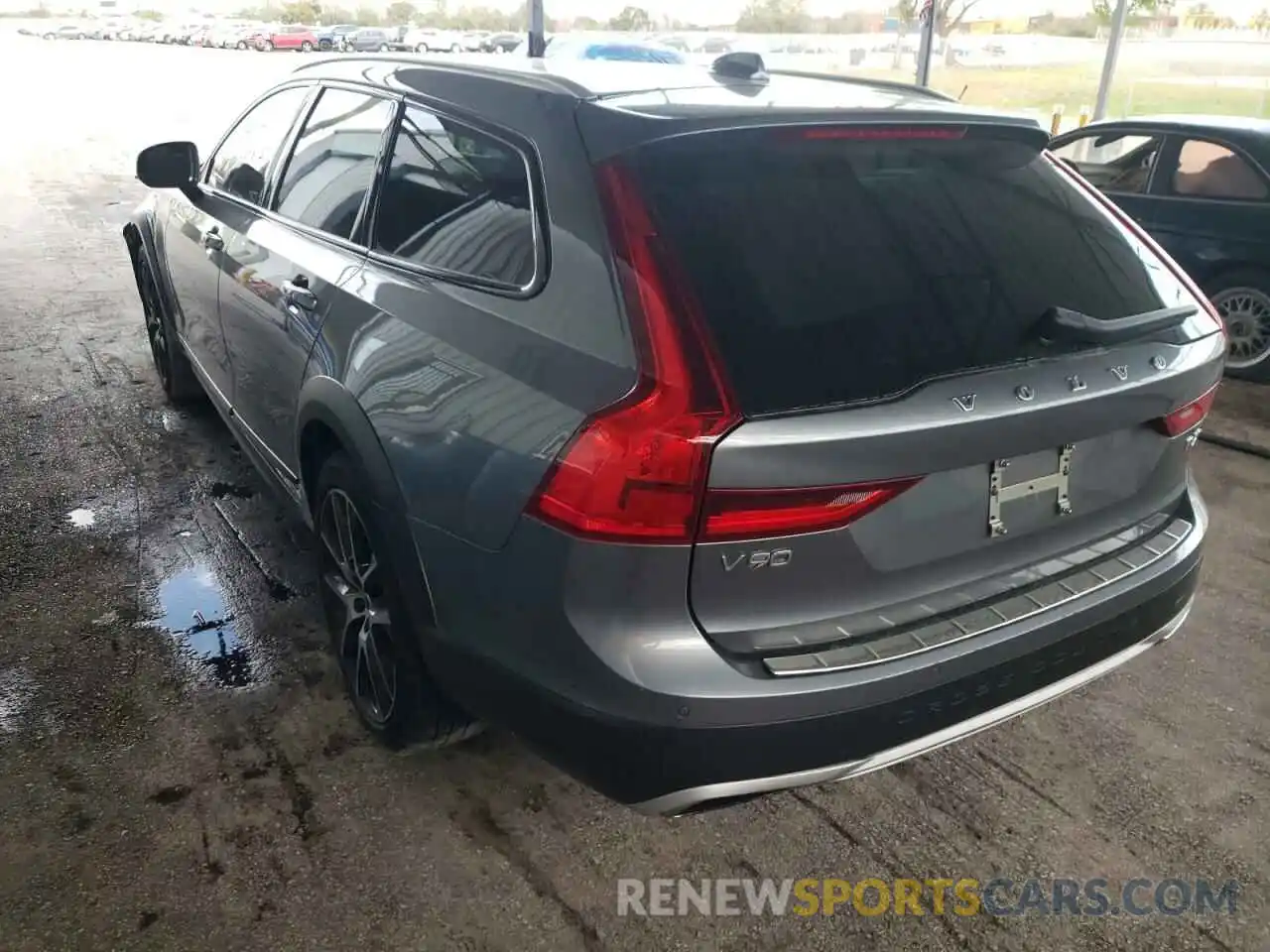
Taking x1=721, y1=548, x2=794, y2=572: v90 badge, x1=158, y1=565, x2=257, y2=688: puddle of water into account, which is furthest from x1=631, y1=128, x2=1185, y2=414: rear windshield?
x1=158, y1=565, x2=257, y2=688: puddle of water

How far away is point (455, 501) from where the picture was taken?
6.54ft

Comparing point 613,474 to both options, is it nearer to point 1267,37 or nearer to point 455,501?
point 455,501

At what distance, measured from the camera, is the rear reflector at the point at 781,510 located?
1683mm

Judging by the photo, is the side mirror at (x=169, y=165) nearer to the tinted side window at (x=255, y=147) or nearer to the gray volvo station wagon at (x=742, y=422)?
the tinted side window at (x=255, y=147)

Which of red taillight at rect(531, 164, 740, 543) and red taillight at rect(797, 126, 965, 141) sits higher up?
red taillight at rect(797, 126, 965, 141)

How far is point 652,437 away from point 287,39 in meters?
43.0

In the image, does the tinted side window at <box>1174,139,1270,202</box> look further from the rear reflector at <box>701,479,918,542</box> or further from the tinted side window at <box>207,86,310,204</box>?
the rear reflector at <box>701,479,918,542</box>

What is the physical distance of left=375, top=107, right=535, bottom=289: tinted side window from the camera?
81.3 inches

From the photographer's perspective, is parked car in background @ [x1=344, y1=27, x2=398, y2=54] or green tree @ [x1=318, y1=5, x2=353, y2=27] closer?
→ parked car in background @ [x1=344, y1=27, x2=398, y2=54]

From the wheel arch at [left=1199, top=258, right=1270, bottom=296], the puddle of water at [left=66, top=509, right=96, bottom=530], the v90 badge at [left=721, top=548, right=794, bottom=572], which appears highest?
the v90 badge at [left=721, top=548, right=794, bottom=572]

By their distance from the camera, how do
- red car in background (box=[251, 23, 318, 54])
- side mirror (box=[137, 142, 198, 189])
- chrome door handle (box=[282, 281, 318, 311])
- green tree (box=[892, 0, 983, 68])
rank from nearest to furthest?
chrome door handle (box=[282, 281, 318, 311]) < side mirror (box=[137, 142, 198, 189]) < green tree (box=[892, 0, 983, 68]) < red car in background (box=[251, 23, 318, 54])

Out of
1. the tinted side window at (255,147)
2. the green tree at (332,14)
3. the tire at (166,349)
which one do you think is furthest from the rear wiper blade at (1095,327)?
the green tree at (332,14)

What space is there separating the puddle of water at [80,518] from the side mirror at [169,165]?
1299mm

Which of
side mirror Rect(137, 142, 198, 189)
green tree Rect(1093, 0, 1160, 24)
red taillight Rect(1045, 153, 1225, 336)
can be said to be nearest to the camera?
red taillight Rect(1045, 153, 1225, 336)
